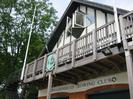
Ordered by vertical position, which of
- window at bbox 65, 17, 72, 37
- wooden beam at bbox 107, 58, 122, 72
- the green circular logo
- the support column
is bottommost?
the support column

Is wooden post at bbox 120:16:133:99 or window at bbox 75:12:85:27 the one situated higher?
window at bbox 75:12:85:27

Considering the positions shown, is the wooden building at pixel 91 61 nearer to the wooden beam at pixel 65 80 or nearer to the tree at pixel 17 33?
the wooden beam at pixel 65 80

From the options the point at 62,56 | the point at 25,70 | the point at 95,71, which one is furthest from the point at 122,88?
the point at 25,70

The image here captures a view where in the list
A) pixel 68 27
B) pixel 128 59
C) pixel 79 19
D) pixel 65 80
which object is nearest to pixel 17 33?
pixel 68 27

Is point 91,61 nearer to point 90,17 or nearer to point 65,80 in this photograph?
point 65,80

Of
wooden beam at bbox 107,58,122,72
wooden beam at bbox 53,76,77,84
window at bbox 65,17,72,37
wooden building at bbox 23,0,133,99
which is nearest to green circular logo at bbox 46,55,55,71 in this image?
wooden building at bbox 23,0,133,99

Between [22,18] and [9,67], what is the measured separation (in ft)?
A: 19.4

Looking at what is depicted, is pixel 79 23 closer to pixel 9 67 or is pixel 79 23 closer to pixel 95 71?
pixel 95 71

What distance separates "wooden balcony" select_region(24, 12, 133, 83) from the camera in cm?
794

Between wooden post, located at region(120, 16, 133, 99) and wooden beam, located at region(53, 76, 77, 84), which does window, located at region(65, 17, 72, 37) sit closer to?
wooden beam, located at region(53, 76, 77, 84)

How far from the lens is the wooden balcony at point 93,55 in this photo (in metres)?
7.94

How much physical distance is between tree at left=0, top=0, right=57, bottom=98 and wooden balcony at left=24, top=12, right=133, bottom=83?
1104 cm

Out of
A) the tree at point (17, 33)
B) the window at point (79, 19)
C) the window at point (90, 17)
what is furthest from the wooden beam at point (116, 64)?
the tree at point (17, 33)

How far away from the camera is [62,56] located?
418 inches
